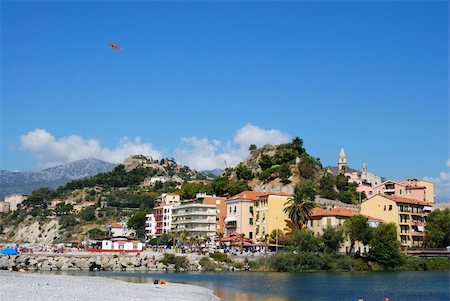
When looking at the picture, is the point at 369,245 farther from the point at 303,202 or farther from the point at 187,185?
the point at 187,185

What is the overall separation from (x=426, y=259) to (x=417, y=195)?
41255mm

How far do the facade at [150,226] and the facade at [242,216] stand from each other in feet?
98.1

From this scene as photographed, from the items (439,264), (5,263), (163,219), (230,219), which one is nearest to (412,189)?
(439,264)

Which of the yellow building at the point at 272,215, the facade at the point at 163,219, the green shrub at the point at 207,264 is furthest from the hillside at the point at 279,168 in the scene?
the green shrub at the point at 207,264

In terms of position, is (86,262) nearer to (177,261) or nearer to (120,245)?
(177,261)

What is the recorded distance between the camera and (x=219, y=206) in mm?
133875

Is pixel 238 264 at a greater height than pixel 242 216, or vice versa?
pixel 242 216

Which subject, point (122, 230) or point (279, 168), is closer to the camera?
point (279, 168)

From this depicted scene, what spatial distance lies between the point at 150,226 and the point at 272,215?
4872 centimetres

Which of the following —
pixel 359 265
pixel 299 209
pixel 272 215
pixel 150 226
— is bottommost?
pixel 359 265

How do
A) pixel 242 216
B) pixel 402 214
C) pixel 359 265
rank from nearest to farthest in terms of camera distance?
pixel 359 265
pixel 402 214
pixel 242 216

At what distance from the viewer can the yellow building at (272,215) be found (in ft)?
378

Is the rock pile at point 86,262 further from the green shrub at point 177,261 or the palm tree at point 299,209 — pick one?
the palm tree at point 299,209

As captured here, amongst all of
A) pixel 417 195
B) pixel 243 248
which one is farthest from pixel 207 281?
pixel 417 195
